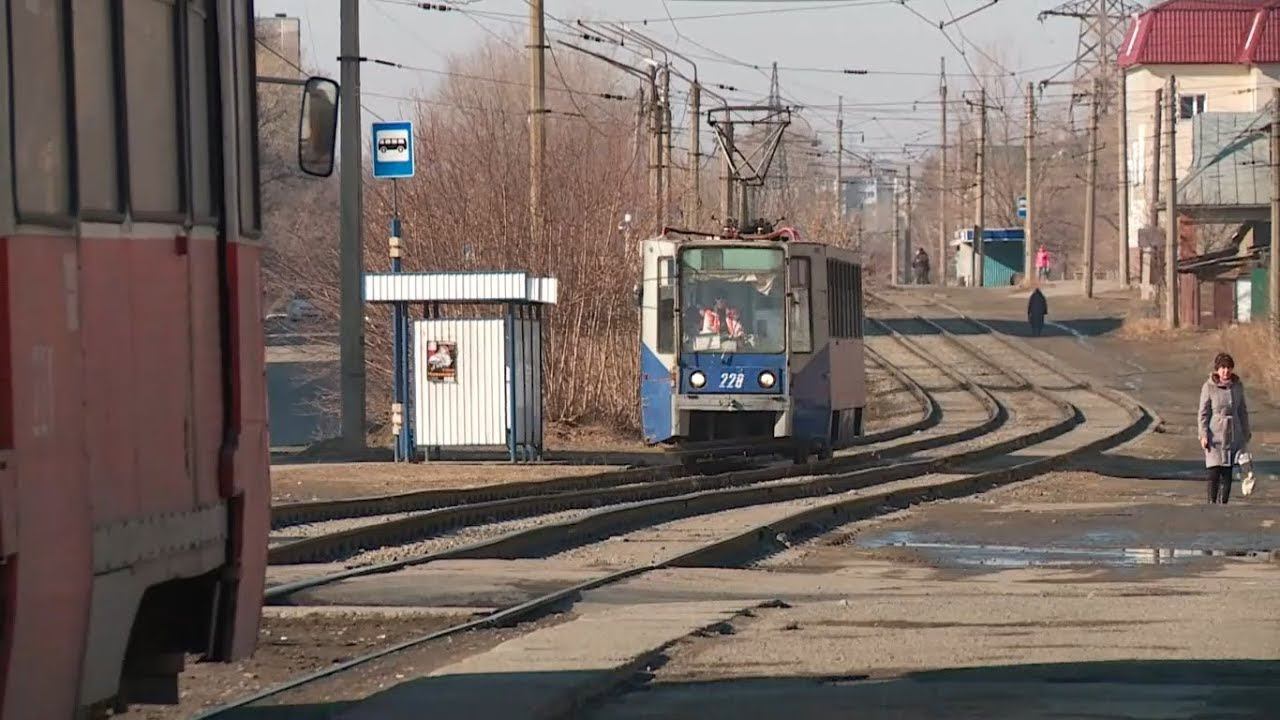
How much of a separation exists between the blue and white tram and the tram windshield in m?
0.01

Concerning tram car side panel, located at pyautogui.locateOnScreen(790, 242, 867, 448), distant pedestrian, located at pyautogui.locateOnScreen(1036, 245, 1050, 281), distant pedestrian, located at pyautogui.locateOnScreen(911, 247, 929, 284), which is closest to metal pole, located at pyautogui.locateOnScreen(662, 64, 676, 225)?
tram car side panel, located at pyautogui.locateOnScreen(790, 242, 867, 448)

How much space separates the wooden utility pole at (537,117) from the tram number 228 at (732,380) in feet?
24.5

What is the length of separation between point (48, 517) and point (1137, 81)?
90328 millimetres

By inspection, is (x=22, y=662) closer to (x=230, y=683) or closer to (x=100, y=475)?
(x=100, y=475)

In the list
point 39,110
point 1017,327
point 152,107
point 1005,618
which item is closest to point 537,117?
point 1005,618

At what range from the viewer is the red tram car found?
5406 millimetres

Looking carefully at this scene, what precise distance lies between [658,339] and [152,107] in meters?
21.6

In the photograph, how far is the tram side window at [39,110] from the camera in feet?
17.9

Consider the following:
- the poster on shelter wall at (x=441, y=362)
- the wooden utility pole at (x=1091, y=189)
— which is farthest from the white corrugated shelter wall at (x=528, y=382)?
the wooden utility pole at (x=1091, y=189)

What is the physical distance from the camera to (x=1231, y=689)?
9445 millimetres

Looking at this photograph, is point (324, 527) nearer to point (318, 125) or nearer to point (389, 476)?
point (389, 476)

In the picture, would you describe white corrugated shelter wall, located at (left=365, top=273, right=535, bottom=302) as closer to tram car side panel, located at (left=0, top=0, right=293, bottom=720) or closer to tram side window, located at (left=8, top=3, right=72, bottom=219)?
tram car side panel, located at (left=0, top=0, right=293, bottom=720)

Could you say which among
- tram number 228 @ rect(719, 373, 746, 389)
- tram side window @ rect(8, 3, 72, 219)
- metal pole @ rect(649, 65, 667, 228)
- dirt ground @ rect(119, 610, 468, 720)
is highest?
metal pole @ rect(649, 65, 667, 228)

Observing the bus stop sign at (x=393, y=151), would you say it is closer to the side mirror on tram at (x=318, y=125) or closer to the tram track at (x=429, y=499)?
the tram track at (x=429, y=499)
